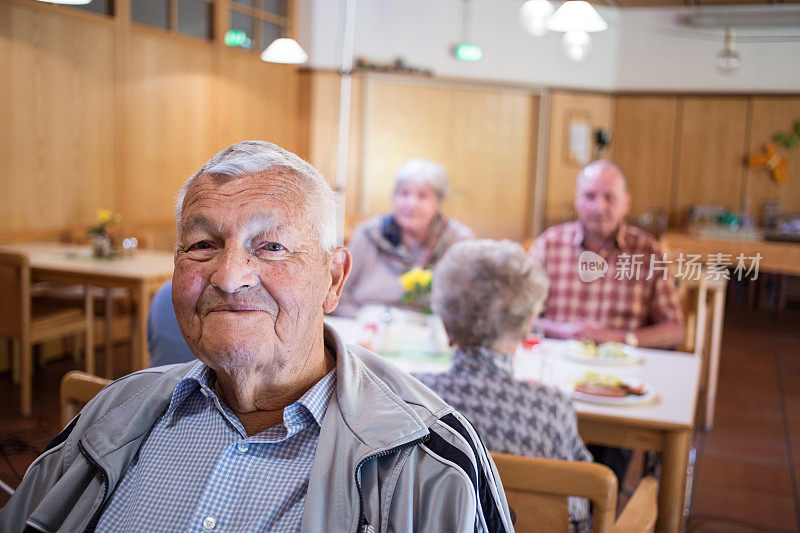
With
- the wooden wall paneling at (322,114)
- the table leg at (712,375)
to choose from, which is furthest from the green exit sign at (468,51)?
the table leg at (712,375)

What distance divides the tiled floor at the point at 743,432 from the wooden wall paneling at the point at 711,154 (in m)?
0.31

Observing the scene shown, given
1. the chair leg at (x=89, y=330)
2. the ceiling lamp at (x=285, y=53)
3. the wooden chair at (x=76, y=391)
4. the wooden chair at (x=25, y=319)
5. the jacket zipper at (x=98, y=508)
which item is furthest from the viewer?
the ceiling lamp at (x=285, y=53)

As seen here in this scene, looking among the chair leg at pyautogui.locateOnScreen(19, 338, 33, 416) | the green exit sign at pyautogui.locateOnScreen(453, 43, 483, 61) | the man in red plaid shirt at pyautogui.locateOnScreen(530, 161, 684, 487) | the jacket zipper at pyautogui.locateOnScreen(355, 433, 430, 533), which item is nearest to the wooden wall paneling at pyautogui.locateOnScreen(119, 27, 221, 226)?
the chair leg at pyautogui.locateOnScreen(19, 338, 33, 416)

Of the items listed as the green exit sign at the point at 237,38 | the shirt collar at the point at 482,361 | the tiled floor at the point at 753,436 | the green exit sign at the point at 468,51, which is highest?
the green exit sign at the point at 468,51

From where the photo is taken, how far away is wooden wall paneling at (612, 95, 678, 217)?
2307 mm

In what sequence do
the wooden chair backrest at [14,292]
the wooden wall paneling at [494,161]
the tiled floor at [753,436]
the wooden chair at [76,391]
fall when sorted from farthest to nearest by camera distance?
the wooden wall paneling at [494,161] < the wooden chair backrest at [14,292] < the tiled floor at [753,436] < the wooden chair at [76,391]

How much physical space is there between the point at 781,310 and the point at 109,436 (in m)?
1.49

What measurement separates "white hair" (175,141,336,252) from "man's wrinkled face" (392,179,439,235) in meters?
2.21

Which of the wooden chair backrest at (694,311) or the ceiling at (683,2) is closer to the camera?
the ceiling at (683,2)

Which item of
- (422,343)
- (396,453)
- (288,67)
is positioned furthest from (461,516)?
(288,67)

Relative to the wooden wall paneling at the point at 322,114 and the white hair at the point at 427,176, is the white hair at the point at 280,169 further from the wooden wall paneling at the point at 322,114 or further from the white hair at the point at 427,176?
the wooden wall paneling at the point at 322,114

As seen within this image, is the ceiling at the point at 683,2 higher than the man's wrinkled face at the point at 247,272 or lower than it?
higher

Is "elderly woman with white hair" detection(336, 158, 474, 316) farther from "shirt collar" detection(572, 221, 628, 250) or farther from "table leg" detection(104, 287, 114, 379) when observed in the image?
"table leg" detection(104, 287, 114, 379)

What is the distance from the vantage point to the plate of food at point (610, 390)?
2020mm
